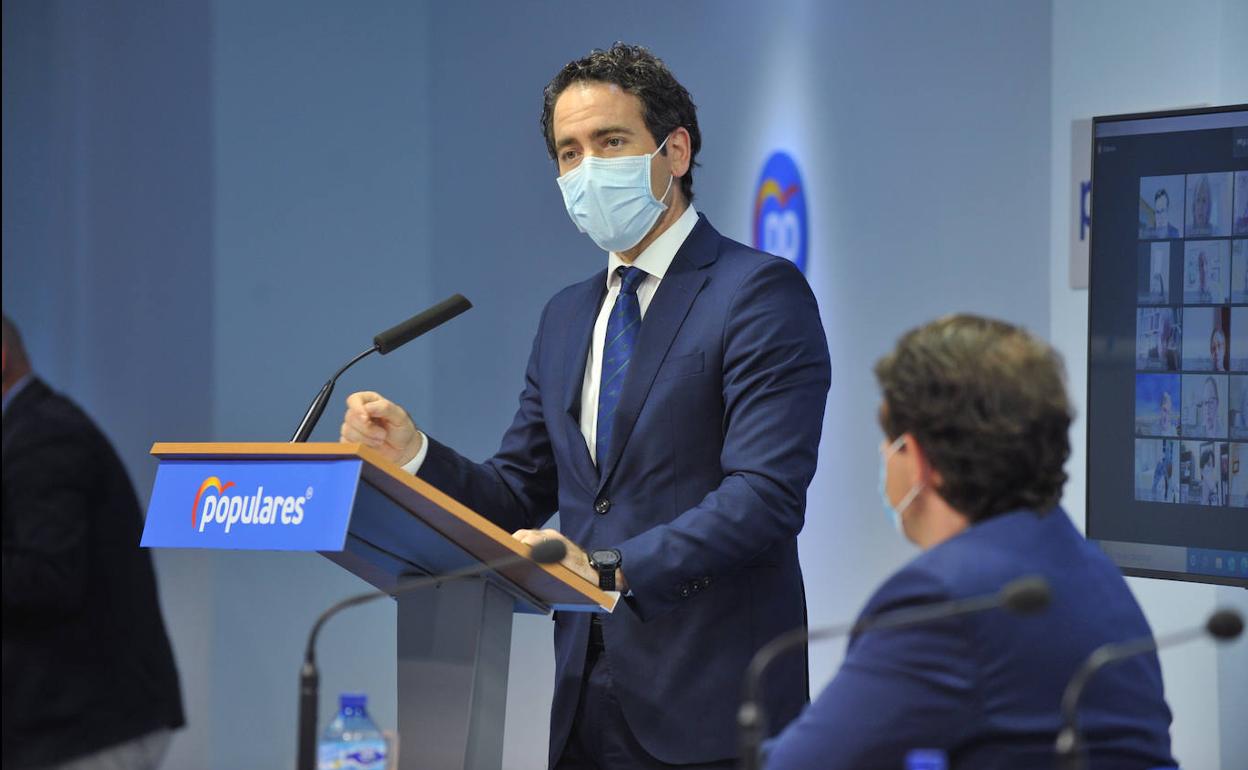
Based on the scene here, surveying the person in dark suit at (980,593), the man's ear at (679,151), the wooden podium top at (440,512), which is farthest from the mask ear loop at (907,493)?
the man's ear at (679,151)

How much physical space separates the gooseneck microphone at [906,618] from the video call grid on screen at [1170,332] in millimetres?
1367

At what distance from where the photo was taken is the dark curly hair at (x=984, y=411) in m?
1.75

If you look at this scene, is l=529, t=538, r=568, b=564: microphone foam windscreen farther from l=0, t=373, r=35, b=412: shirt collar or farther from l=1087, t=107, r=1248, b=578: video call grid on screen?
l=1087, t=107, r=1248, b=578: video call grid on screen

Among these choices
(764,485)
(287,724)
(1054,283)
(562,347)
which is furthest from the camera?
(287,724)

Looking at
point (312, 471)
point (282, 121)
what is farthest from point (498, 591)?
point (282, 121)

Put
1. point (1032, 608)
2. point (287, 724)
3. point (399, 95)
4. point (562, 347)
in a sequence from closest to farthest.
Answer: point (1032, 608), point (562, 347), point (287, 724), point (399, 95)

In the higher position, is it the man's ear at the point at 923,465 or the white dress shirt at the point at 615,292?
the white dress shirt at the point at 615,292

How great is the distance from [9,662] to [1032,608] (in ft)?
4.72

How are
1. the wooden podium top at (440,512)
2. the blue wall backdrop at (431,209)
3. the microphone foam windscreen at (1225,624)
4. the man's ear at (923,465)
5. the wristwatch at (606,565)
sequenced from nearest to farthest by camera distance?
the microphone foam windscreen at (1225,624)
the man's ear at (923,465)
the wooden podium top at (440,512)
the wristwatch at (606,565)
the blue wall backdrop at (431,209)

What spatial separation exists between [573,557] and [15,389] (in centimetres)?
84

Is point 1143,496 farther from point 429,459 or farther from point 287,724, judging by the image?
point 287,724

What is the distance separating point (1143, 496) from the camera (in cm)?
296

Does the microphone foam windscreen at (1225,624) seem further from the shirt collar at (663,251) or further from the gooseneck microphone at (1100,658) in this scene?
the shirt collar at (663,251)

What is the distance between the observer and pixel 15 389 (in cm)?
226
